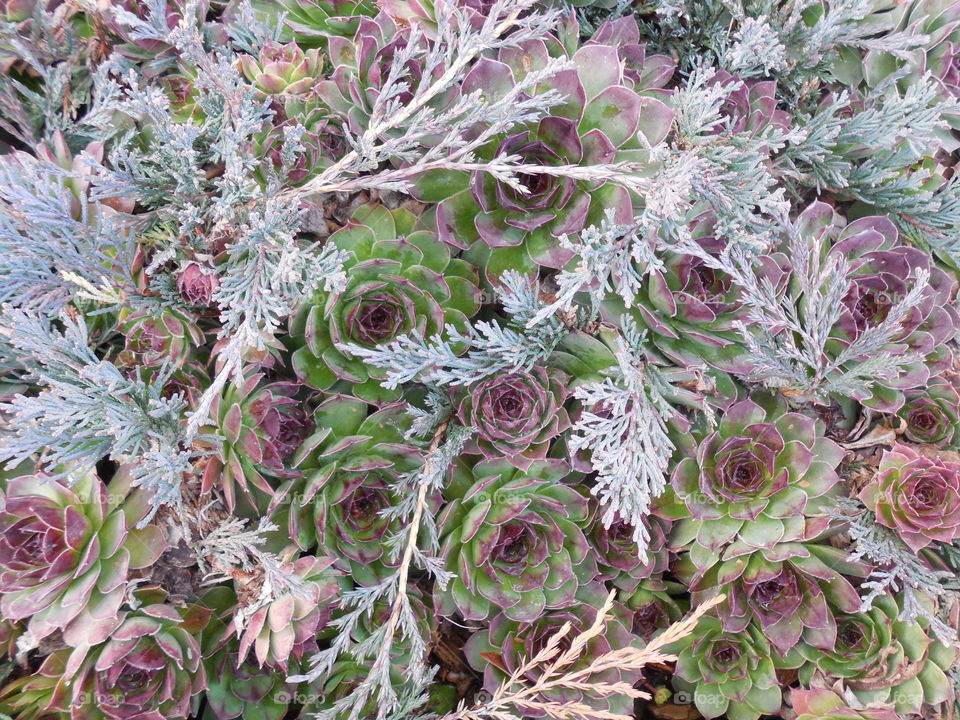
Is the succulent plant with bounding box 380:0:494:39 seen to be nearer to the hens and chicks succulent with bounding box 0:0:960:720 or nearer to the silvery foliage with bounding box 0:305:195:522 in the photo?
the hens and chicks succulent with bounding box 0:0:960:720

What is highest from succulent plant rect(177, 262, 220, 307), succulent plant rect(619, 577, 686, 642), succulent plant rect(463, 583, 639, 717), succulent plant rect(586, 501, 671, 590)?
succulent plant rect(177, 262, 220, 307)

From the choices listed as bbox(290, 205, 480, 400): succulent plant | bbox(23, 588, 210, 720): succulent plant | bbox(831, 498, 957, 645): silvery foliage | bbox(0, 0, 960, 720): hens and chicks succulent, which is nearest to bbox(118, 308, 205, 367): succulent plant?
bbox(0, 0, 960, 720): hens and chicks succulent

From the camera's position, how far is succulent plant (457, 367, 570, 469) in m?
1.62

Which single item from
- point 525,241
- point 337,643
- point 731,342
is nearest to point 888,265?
point 731,342

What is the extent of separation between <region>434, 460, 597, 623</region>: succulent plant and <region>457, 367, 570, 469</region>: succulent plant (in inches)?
1.8

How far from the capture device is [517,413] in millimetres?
1650

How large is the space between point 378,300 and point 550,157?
537 mm

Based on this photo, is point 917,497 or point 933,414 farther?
point 933,414

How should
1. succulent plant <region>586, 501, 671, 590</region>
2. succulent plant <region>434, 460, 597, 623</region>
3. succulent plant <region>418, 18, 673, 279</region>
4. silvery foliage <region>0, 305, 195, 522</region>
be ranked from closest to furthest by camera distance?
1. silvery foliage <region>0, 305, 195, 522</region>
2. succulent plant <region>418, 18, 673, 279</region>
3. succulent plant <region>434, 460, 597, 623</region>
4. succulent plant <region>586, 501, 671, 590</region>

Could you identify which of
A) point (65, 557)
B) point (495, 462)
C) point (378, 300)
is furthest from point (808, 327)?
point (65, 557)

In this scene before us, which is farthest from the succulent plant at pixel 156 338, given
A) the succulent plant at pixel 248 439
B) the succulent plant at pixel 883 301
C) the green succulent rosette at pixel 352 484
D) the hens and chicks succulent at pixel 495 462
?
the succulent plant at pixel 883 301

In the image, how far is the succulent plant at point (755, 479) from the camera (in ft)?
5.55

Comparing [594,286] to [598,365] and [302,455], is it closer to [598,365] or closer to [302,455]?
[598,365]

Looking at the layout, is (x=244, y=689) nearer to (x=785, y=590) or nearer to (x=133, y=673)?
(x=133, y=673)
